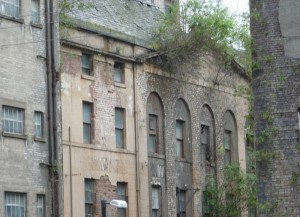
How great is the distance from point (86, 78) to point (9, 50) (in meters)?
5.49

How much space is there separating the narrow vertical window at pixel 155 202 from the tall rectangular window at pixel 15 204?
9551 millimetres

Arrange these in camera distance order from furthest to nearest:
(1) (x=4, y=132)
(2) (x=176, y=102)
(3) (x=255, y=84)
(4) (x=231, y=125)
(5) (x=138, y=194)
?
(4) (x=231, y=125) → (2) (x=176, y=102) → (5) (x=138, y=194) → (1) (x=4, y=132) → (3) (x=255, y=84)

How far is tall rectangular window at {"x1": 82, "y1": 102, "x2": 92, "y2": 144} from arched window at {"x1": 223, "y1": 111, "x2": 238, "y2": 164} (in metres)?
11.3

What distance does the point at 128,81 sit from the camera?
49906 mm

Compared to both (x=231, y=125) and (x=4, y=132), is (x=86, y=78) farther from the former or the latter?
(x=231, y=125)

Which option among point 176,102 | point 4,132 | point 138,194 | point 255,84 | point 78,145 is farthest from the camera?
point 176,102

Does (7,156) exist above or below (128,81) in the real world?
below

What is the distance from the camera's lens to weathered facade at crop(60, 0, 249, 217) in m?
46.4

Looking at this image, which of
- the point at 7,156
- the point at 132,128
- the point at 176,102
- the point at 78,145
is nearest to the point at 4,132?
the point at 7,156

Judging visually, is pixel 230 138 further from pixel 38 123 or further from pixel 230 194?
pixel 38 123

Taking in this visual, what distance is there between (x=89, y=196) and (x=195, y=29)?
950cm

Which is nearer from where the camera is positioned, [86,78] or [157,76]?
[86,78]

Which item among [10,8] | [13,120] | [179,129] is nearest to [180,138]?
[179,129]

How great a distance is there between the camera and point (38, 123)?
1715 inches
